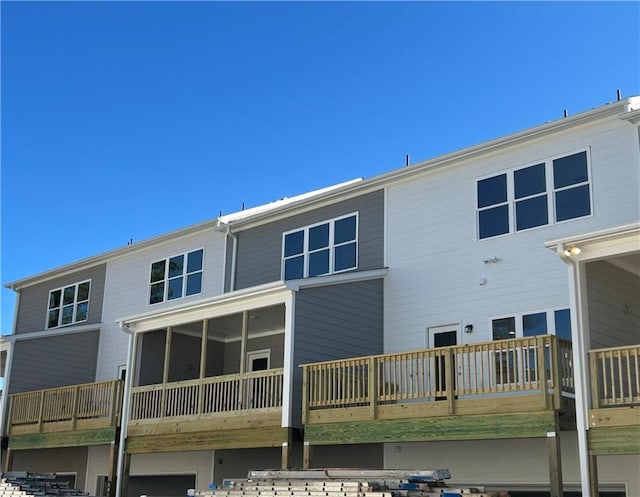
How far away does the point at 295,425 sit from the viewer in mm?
16828

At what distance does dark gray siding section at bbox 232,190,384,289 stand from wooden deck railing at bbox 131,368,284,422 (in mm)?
3822

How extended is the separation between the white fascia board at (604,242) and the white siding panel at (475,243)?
84.7 inches

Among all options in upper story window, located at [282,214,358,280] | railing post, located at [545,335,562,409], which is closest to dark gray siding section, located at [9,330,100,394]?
upper story window, located at [282,214,358,280]

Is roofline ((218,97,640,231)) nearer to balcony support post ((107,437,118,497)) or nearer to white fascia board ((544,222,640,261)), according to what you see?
white fascia board ((544,222,640,261))

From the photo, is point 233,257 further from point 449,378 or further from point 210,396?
point 449,378

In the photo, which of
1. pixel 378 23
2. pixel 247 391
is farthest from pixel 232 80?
pixel 247 391

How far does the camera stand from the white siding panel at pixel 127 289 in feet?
79.6

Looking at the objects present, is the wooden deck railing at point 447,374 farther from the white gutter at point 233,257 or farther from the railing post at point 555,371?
the white gutter at point 233,257

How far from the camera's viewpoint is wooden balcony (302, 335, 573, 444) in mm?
13422

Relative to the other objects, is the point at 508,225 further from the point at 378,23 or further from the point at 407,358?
the point at 378,23

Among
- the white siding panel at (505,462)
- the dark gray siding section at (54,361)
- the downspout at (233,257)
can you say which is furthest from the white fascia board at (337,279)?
the dark gray siding section at (54,361)

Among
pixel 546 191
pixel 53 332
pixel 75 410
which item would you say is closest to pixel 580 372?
pixel 546 191

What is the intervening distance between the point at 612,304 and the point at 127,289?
16.4 m

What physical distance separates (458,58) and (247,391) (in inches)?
409
